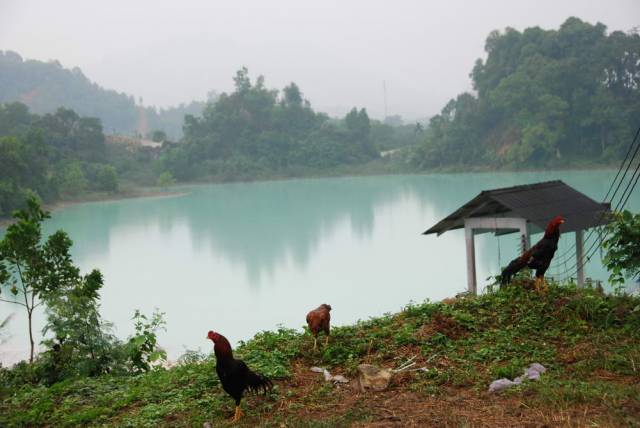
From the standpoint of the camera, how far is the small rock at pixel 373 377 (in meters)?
3.82

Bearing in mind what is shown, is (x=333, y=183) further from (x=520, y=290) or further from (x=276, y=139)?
(x=520, y=290)

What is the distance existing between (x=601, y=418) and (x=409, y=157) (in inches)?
2216

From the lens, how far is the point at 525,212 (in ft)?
24.1

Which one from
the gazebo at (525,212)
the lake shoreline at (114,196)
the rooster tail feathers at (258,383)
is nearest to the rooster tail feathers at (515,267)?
the gazebo at (525,212)

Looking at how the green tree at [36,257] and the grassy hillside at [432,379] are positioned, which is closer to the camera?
the grassy hillside at [432,379]

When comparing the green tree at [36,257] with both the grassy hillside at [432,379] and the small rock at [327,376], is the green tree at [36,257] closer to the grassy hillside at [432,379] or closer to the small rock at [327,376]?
the grassy hillside at [432,379]

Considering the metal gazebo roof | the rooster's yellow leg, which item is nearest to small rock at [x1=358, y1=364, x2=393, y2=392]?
the rooster's yellow leg

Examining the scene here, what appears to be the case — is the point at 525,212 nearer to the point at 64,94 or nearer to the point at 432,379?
the point at 432,379

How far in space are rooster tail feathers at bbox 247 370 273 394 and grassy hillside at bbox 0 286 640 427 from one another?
0.23 ft

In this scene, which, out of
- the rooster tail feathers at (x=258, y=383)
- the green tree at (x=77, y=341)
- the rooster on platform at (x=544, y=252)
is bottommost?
the green tree at (x=77, y=341)

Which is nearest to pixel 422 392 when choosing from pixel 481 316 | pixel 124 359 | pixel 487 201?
pixel 481 316

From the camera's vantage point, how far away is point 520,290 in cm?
529

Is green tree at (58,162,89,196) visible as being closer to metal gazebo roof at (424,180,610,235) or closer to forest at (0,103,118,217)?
forest at (0,103,118,217)

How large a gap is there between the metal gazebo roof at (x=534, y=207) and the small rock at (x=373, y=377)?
4.01 m
